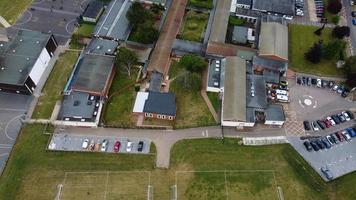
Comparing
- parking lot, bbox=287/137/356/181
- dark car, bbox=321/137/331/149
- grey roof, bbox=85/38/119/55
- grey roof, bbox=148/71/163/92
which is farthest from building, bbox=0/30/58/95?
dark car, bbox=321/137/331/149

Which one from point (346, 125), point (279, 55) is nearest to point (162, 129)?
point (279, 55)

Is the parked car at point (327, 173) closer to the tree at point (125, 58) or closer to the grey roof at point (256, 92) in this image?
the grey roof at point (256, 92)

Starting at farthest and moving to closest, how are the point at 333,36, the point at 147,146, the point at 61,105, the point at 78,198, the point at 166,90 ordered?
1. the point at 333,36
2. the point at 166,90
3. the point at 61,105
4. the point at 147,146
5. the point at 78,198

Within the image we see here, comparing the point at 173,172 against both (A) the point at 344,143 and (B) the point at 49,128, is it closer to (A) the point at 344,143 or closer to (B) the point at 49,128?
(B) the point at 49,128

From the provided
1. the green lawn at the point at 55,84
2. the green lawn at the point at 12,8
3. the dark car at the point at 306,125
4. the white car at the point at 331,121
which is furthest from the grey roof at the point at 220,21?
the green lawn at the point at 12,8

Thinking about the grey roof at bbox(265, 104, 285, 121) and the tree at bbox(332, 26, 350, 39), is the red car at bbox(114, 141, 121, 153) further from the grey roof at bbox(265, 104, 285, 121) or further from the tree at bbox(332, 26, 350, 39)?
the tree at bbox(332, 26, 350, 39)

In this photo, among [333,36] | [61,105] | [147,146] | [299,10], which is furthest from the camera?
[299,10]
